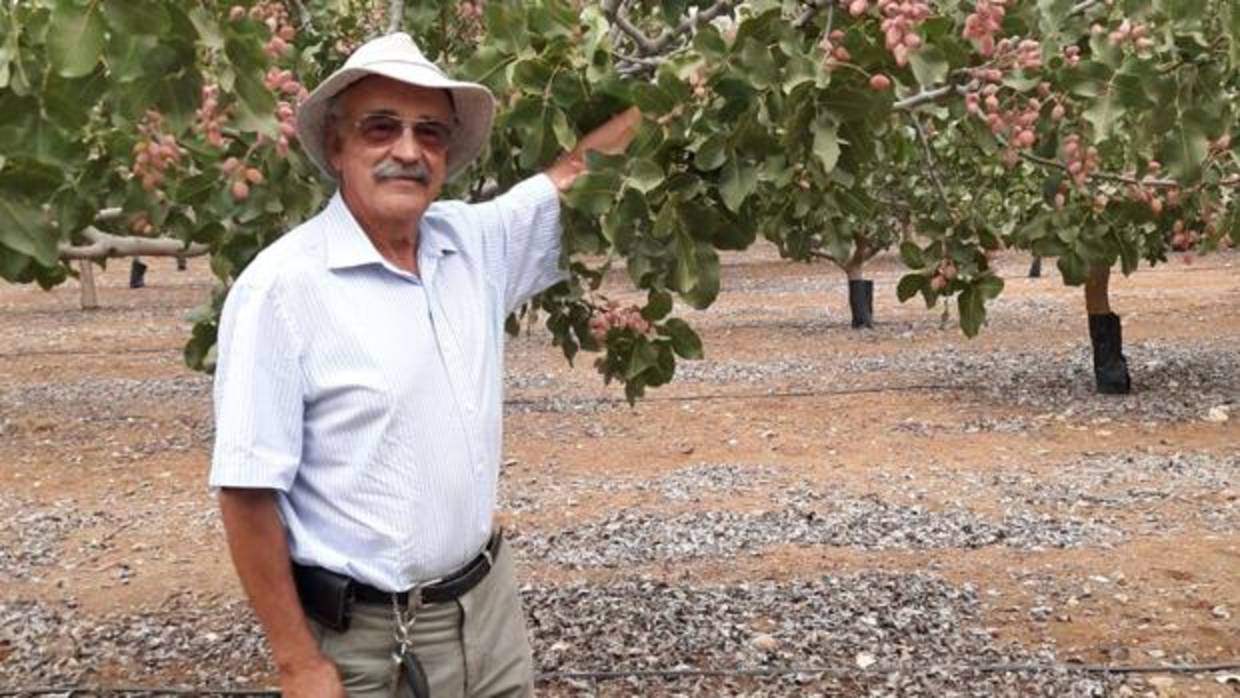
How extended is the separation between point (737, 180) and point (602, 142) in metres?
0.31

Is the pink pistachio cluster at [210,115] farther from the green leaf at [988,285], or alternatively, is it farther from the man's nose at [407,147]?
the green leaf at [988,285]

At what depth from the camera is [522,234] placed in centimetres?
272

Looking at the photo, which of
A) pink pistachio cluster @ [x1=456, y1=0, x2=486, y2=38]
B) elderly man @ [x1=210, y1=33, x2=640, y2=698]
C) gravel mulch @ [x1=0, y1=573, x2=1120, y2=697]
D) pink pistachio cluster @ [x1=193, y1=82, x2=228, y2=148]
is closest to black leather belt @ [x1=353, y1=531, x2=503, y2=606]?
elderly man @ [x1=210, y1=33, x2=640, y2=698]

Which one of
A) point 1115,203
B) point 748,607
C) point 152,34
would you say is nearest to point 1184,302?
point 748,607

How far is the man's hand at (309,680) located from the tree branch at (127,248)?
1.96 m

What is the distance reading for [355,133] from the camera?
7.71 feet

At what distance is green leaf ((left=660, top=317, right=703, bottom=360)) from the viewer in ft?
12.6

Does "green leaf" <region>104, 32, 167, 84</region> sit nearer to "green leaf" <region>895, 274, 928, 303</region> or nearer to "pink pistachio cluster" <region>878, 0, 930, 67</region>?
"pink pistachio cluster" <region>878, 0, 930, 67</region>

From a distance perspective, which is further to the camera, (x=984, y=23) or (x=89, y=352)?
(x=89, y=352)

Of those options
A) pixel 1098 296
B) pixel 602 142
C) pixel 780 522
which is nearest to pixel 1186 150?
pixel 602 142

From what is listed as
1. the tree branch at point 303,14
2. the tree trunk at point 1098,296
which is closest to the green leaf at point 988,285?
the tree branch at point 303,14

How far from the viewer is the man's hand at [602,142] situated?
107 inches

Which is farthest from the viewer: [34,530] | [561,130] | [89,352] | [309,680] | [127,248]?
[89,352]

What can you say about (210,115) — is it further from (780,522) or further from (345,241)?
(780,522)
